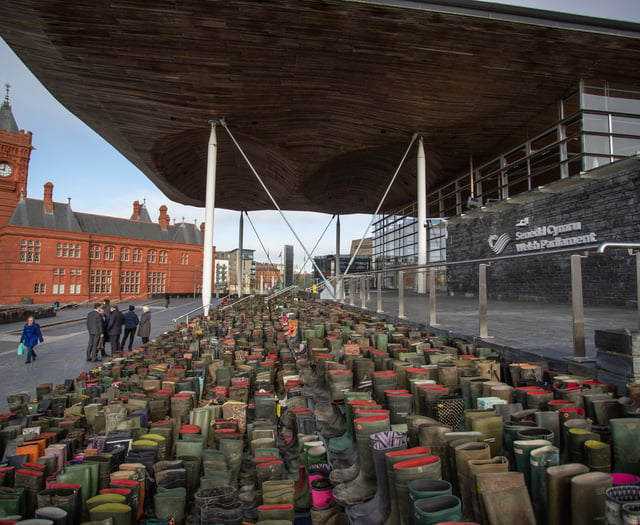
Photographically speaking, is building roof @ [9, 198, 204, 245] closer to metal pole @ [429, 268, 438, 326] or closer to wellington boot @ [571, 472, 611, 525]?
metal pole @ [429, 268, 438, 326]

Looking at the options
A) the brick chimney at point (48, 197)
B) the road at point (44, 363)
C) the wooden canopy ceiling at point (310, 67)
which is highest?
the brick chimney at point (48, 197)

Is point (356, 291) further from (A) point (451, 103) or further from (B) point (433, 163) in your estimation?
(B) point (433, 163)

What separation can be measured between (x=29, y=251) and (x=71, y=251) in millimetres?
4166

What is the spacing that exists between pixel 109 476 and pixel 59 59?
48.0ft

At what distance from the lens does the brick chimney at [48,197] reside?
→ 47.5 m

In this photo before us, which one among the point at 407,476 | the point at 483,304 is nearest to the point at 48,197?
the point at 483,304

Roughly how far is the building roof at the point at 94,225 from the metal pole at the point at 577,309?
53841mm

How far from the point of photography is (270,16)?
36.7ft

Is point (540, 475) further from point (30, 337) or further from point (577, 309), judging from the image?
point (30, 337)

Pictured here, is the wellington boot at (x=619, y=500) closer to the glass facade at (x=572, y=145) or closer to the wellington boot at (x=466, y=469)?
the wellington boot at (x=466, y=469)

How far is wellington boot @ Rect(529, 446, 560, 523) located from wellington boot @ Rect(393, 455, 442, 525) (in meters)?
0.52

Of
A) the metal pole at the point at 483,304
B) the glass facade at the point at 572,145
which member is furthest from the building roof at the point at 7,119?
the metal pole at the point at 483,304

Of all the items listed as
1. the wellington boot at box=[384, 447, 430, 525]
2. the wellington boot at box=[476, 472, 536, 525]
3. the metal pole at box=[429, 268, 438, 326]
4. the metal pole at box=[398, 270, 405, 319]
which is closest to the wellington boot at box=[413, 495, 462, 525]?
the wellington boot at box=[476, 472, 536, 525]

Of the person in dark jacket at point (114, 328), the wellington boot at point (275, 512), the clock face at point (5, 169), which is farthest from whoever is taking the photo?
the clock face at point (5, 169)
